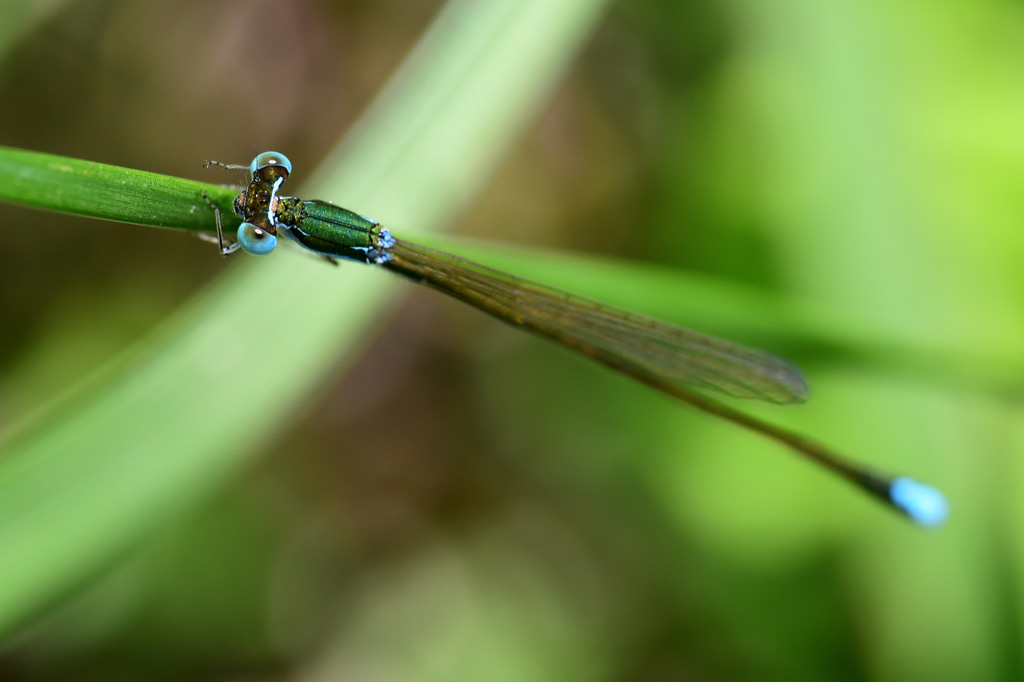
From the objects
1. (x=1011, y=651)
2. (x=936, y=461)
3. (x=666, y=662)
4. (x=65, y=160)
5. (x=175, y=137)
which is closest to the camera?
(x=65, y=160)

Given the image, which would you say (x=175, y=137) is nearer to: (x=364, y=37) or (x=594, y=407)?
(x=364, y=37)

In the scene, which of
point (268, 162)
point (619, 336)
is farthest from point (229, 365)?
point (619, 336)

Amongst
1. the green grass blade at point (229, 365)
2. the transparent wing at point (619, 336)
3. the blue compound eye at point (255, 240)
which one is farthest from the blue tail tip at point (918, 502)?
the blue compound eye at point (255, 240)

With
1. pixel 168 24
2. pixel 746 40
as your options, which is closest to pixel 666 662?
pixel 746 40

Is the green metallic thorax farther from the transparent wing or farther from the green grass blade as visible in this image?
the green grass blade

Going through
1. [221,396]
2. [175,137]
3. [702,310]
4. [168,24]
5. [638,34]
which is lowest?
[702,310]

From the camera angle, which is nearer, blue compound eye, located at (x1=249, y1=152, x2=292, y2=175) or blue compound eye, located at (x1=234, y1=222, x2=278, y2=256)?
blue compound eye, located at (x1=234, y1=222, x2=278, y2=256)

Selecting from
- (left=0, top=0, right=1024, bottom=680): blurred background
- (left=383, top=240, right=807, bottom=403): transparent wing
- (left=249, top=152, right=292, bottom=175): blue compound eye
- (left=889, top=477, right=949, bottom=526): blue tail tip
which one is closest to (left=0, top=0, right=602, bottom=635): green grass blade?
(left=249, top=152, right=292, bottom=175): blue compound eye
